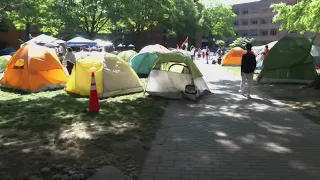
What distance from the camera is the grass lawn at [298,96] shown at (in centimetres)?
873

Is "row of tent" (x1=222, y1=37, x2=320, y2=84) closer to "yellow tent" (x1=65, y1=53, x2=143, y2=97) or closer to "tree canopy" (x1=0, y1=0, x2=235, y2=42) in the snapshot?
"yellow tent" (x1=65, y1=53, x2=143, y2=97)

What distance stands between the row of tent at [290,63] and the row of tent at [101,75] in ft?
13.7

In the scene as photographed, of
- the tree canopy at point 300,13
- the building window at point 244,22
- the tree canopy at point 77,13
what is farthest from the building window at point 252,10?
the tree canopy at point 300,13

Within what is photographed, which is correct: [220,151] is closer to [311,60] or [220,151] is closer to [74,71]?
[74,71]

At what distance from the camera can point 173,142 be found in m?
6.00

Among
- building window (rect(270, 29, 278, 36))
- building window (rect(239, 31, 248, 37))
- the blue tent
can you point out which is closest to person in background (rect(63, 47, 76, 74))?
the blue tent

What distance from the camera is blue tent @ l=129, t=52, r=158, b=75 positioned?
709 inches

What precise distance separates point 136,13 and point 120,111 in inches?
1083

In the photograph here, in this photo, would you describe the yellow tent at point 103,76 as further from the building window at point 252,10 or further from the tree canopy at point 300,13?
the building window at point 252,10

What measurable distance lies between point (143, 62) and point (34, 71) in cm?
676

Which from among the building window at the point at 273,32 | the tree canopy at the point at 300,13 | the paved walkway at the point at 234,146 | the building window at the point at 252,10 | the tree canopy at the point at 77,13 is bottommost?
the paved walkway at the point at 234,146

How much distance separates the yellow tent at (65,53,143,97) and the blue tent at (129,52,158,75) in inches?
231

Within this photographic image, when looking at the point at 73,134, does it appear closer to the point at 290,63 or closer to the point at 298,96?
the point at 298,96

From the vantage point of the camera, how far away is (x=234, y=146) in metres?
5.75
